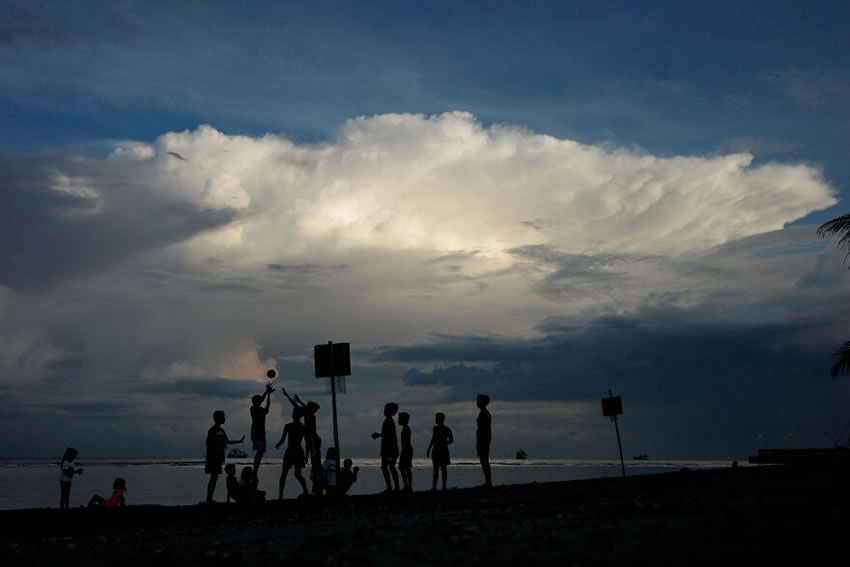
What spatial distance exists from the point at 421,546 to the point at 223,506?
36.7ft

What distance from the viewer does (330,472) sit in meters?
24.8

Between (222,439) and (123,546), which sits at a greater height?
(222,439)

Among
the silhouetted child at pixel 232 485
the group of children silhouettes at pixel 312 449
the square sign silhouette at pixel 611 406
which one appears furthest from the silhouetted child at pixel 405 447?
the square sign silhouette at pixel 611 406

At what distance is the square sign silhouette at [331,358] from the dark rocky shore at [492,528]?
3523 mm

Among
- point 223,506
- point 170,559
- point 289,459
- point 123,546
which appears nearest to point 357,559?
point 170,559

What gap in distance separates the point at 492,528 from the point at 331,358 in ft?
35.6

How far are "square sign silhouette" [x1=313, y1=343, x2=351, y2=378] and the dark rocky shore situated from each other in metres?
3.52

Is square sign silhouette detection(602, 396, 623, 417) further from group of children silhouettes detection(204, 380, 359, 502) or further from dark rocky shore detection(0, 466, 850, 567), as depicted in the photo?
group of children silhouettes detection(204, 380, 359, 502)

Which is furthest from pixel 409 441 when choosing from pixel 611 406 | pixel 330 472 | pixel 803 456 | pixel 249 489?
pixel 803 456

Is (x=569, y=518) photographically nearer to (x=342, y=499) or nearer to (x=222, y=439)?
(x=342, y=499)

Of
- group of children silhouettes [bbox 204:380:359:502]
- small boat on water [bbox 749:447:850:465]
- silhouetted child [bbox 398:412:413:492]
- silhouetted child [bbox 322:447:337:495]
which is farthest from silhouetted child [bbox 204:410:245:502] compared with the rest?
small boat on water [bbox 749:447:850:465]

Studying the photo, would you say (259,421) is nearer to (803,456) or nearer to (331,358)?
(331,358)

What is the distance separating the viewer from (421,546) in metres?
11.4

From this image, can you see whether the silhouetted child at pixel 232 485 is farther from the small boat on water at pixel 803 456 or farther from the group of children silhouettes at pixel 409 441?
the small boat on water at pixel 803 456
